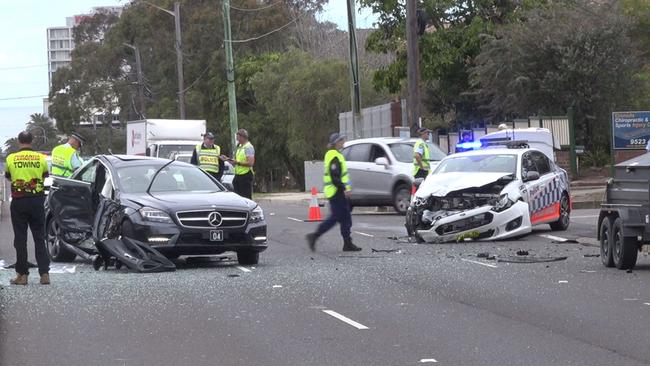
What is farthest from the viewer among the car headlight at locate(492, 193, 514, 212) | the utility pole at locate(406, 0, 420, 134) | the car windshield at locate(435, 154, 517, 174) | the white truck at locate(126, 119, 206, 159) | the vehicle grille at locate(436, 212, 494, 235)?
the white truck at locate(126, 119, 206, 159)

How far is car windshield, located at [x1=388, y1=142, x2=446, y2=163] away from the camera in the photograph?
25.4 meters

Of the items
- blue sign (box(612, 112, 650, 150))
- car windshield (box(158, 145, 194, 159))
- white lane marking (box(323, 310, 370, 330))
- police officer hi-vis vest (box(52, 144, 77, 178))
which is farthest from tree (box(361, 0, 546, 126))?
white lane marking (box(323, 310, 370, 330))

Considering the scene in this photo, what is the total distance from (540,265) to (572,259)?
0.95 meters

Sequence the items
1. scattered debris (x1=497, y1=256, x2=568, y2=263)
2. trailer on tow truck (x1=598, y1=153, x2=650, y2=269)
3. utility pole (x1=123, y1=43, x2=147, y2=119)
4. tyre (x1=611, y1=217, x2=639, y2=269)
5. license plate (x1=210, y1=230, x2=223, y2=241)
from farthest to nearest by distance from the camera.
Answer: utility pole (x1=123, y1=43, x2=147, y2=119)
scattered debris (x1=497, y1=256, x2=568, y2=263)
license plate (x1=210, y1=230, x2=223, y2=241)
tyre (x1=611, y1=217, x2=639, y2=269)
trailer on tow truck (x1=598, y1=153, x2=650, y2=269)

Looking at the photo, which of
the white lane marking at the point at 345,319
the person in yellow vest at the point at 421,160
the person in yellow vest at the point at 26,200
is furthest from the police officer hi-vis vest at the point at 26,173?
the person in yellow vest at the point at 421,160

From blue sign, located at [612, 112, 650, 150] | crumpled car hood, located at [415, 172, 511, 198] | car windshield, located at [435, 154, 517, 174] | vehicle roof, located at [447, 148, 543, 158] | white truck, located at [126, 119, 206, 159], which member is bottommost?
crumpled car hood, located at [415, 172, 511, 198]

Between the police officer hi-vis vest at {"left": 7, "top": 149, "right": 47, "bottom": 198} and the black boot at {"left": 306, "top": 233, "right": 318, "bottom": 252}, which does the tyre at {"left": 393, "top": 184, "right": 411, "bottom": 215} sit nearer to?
the black boot at {"left": 306, "top": 233, "right": 318, "bottom": 252}

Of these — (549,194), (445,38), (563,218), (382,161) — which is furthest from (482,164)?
(445,38)

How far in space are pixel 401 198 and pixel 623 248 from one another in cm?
Answer: 1144

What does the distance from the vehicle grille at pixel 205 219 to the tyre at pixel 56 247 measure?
275 centimetres

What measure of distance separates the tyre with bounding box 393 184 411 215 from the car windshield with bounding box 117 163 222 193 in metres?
9.55

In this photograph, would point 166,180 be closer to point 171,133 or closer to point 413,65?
point 413,65

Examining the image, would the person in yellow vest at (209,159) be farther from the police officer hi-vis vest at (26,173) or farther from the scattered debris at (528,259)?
the police officer hi-vis vest at (26,173)

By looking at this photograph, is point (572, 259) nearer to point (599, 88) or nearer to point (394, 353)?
point (394, 353)
